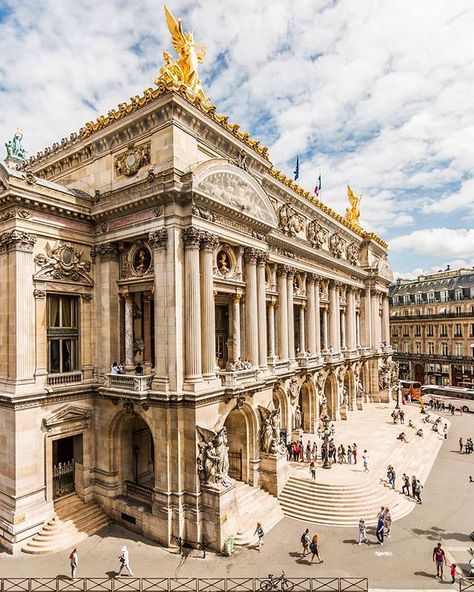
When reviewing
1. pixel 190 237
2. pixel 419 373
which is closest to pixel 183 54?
pixel 190 237

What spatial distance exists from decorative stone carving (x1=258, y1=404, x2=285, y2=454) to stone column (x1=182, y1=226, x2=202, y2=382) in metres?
8.03

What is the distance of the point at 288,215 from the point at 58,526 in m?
29.0

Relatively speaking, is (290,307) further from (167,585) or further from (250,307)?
(167,585)

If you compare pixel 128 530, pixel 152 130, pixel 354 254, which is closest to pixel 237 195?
pixel 152 130

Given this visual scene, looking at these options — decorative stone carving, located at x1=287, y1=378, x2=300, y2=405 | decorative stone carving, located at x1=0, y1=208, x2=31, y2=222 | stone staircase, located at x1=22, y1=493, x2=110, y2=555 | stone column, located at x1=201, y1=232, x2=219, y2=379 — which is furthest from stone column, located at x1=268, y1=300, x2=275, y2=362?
decorative stone carving, located at x1=0, y1=208, x2=31, y2=222

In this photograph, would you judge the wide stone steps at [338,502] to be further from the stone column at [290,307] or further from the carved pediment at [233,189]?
the carved pediment at [233,189]

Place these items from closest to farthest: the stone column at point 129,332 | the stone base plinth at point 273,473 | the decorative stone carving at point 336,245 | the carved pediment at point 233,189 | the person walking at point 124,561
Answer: the person walking at point 124,561 < the carved pediment at point 233,189 < the stone column at point 129,332 < the stone base plinth at point 273,473 < the decorative stone carving at point 336,245

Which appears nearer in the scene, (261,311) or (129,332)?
(129,332)

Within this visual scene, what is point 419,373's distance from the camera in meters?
81.5

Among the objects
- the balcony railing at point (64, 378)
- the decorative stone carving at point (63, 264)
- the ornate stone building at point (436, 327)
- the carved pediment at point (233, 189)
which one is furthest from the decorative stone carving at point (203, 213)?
the ornate stone building at point (436, 327)

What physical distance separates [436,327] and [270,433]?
207ft

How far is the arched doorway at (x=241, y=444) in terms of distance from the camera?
27.3 metres

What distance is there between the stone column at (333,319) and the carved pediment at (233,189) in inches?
767

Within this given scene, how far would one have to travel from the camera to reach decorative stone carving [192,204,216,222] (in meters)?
22.9
